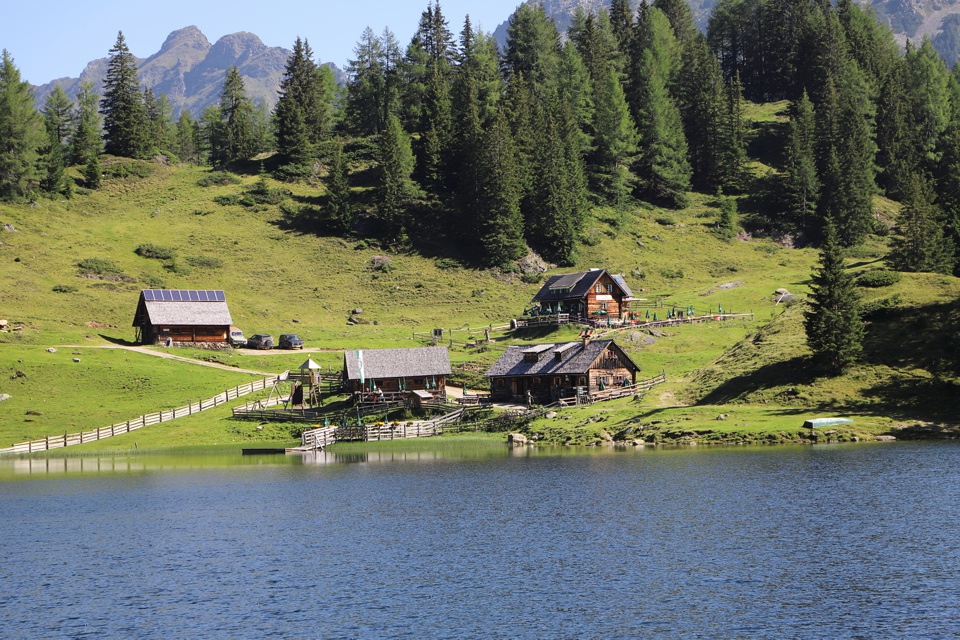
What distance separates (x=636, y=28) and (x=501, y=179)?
219 feet

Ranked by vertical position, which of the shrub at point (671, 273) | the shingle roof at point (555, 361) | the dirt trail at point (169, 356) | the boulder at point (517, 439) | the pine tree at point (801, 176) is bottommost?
the boulder at point (517, 439)

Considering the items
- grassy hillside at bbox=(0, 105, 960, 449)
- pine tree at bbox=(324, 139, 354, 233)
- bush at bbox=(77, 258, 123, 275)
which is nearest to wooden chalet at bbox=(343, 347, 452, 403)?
grassy hillside at bbox=(0, 105, 960, 449)

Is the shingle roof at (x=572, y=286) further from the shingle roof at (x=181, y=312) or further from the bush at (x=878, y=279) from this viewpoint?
the shingle roof at (x=181, y=312)

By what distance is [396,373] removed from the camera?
3406 inches

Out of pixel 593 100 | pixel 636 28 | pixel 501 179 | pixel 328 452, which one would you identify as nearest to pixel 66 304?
pixel 328 452

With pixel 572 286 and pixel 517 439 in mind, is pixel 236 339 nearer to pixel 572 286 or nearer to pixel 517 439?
pixel 572 286

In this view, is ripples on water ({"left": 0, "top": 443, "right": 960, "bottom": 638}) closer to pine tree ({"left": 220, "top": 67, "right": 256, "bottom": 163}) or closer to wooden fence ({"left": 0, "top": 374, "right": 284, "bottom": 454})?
wooden fence ({"left": 0, "top": 374, "right": 284, "bottom": 454})

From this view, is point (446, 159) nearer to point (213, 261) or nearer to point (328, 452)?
point (213, 261)

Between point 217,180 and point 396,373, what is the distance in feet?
295

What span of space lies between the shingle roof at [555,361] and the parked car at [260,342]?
3044 centimetres

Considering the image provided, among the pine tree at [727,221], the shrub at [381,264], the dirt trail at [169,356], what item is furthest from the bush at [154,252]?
the pine tree at [727,221]

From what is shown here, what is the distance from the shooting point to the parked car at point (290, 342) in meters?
106

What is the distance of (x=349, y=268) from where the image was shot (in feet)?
454

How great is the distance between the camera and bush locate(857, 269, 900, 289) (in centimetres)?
8975
